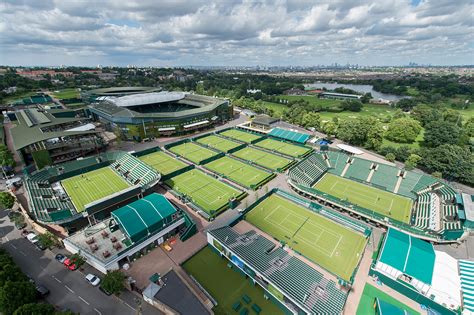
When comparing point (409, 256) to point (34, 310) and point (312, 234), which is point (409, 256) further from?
point (34, 310)

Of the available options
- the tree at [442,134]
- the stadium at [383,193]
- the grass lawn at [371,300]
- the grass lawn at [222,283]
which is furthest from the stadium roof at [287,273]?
the tree at [442,134]

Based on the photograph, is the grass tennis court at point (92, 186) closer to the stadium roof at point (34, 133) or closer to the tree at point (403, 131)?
the stadium roof at point (34, 133)

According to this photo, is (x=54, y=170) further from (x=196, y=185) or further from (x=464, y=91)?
(x=464, y=91)

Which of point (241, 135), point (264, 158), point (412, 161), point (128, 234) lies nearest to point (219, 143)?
point (241, 135)

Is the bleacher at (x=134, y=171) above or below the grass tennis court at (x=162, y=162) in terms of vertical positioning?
above

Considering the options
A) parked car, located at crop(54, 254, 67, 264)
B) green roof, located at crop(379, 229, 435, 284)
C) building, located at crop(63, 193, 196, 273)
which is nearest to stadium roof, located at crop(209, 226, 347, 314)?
building, located at crop(63, 193, 196, 273)

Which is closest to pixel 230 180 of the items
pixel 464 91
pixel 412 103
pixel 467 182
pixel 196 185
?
pixel 196 185
